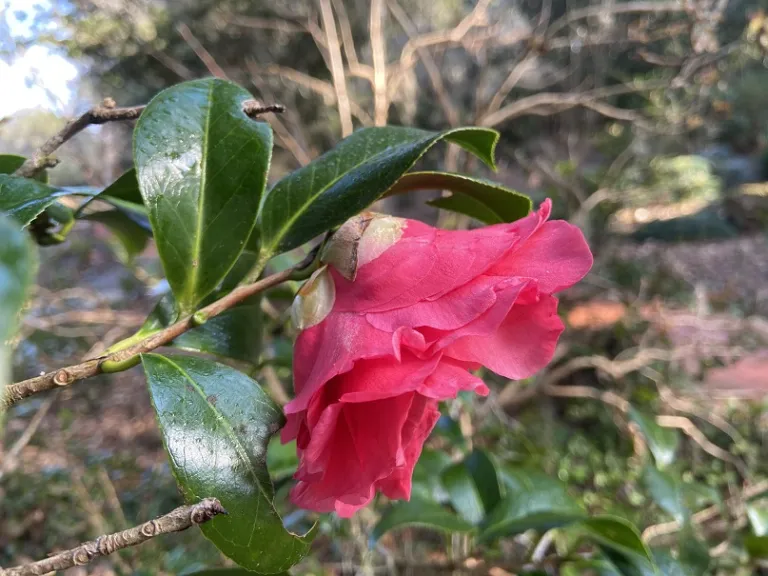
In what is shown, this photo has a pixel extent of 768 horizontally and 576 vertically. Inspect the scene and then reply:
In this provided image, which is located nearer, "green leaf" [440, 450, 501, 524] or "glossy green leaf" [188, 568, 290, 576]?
"glossy green leaf" [188, 568, 290, 576]

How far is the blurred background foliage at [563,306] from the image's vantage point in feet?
3.87

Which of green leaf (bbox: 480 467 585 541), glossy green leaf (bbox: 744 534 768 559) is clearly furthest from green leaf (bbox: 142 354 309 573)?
glossy green leaf (bbox: 744 534 768 559)

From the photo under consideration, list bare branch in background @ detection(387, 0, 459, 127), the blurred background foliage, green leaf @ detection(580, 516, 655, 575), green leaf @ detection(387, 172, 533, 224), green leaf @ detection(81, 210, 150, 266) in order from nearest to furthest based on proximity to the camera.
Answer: green leaf @ detection(387, 172, 533, 224)
green leaf @ detection(81, 210, 150, 266)
green leaf @ detection(580, 516, 655, 575)
the blurred background foliage
bare branch in background @ detection(387, 0, 459, 127)

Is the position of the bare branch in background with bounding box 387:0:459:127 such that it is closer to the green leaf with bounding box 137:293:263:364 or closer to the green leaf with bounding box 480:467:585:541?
the green leaf with bounding box 480:467:585:541

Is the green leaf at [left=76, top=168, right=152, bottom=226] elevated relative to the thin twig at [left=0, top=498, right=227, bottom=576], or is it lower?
elevated

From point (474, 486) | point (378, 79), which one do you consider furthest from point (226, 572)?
point (378, 79)

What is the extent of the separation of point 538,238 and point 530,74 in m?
4.15

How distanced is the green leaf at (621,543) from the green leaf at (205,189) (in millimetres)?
581

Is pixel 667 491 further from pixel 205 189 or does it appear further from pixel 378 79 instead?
pixel 378 79

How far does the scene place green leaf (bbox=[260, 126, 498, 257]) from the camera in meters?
0.39

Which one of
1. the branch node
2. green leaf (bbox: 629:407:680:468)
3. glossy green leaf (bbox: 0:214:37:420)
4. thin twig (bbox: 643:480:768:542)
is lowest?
thin twig (bbox: 643:480:768:542)

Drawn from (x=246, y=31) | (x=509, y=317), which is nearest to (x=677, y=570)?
(x=509, y=317)

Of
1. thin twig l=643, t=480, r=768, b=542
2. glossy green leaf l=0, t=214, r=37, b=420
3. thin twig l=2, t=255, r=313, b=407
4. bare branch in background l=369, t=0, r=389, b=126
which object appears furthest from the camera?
bare branch in background l=369, t=0, r=389, b=126

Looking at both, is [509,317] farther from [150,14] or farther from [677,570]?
[150,14]
